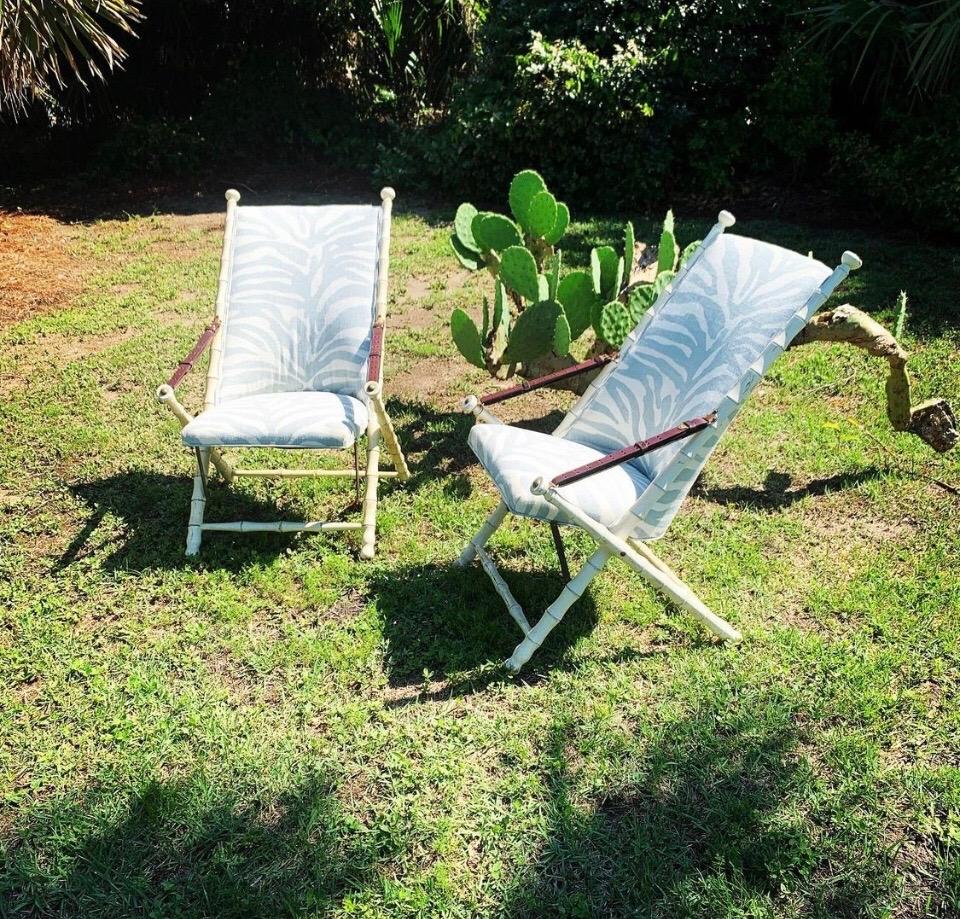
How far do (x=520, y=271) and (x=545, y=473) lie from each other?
140 centimetres

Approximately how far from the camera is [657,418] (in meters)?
3.49

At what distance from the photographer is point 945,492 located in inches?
164

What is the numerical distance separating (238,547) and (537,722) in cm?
165

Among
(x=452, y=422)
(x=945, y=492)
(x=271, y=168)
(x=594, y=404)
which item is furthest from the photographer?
(x=271, y=168)

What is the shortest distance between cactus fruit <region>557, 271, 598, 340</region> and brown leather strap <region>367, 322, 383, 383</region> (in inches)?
36.9

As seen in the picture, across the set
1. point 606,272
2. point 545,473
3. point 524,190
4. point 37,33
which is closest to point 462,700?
point 545,473

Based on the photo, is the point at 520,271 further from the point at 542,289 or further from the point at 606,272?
the point at 606,272

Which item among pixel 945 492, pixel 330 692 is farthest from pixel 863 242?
pixel 330 692

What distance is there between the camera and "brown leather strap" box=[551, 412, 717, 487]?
284 cm

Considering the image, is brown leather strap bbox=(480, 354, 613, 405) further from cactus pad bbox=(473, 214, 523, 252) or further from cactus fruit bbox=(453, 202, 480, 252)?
cactus fruit bbox=(453, 202, 480, 252)

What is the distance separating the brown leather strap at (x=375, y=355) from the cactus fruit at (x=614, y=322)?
108cm

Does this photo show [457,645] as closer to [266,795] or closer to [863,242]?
[266,795]

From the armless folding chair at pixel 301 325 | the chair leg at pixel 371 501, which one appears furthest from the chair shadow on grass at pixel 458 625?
the armless folding chair at pixel 301 325

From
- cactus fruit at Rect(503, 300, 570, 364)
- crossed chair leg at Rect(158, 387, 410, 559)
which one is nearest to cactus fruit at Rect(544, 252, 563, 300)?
cactus fruit at Rect(503, 300, 570, 364)
